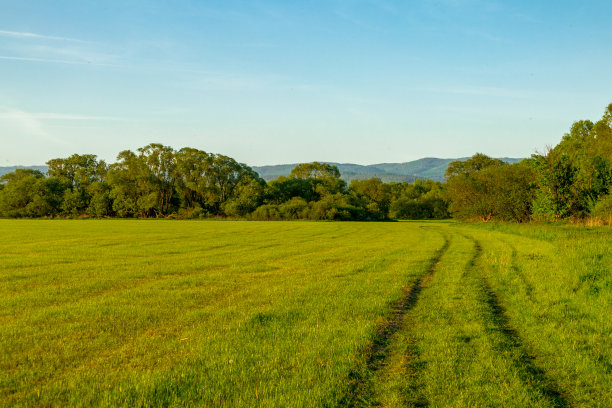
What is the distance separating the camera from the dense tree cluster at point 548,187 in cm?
4450

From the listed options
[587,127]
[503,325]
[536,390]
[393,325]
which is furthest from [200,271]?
[587,127]

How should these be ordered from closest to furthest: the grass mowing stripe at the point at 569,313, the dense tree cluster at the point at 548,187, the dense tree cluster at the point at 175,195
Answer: the grass mowing stripe at the point at 569,313 → the dense tree cluster at the point at 548,187 → the dense tree cluster at the point at 175,195

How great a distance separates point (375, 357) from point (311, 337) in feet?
4.83

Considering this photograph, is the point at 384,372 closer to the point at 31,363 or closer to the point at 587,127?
the point at 31,363

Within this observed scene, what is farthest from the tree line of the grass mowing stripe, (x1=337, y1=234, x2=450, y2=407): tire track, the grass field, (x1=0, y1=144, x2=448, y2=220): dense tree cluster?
(x1=337, y1=234, x2=450, y2=407): tire track

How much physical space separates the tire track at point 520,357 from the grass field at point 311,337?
4 cm

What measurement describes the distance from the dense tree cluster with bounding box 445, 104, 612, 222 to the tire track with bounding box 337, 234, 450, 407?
36727mm

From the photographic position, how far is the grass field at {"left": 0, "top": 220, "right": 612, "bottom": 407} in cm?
575

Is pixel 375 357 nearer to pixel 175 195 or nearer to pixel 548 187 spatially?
pixel 548 187

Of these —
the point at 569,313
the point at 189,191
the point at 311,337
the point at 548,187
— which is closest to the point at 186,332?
the point at 311,337

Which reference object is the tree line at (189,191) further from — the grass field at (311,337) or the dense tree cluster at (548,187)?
the grass field at (311,337)

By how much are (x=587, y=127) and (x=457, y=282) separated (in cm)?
9080

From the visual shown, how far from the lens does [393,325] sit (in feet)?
29.7

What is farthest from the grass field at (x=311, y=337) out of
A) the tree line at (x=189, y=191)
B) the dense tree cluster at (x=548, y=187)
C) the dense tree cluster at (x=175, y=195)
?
the dense tree cluster at (x=175, y=195)
